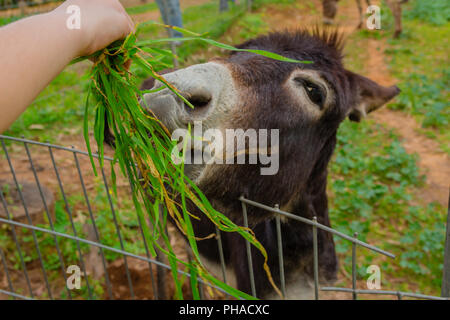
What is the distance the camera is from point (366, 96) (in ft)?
7.97

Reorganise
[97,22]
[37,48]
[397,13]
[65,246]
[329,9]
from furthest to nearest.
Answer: [329,9]
[397,13]
[65,246]
[97,22]
[37,48]

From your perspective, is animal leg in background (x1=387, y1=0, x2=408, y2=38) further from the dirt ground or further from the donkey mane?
the donkey mane

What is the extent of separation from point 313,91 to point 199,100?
727 millimetres

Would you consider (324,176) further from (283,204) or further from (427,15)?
(427,15)

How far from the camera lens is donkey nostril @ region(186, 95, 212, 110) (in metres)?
1.48

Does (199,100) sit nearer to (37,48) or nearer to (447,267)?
(37,48)

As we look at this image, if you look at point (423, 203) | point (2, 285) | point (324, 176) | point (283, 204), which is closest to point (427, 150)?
point (423, 203)

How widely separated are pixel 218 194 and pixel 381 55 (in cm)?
766

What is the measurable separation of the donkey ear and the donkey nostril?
1.20 meters

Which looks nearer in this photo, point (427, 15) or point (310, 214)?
point (310, 214)

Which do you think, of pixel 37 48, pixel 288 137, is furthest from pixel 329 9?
pixel 37 48

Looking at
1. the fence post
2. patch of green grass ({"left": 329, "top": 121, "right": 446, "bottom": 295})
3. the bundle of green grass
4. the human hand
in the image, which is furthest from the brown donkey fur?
patch of green grass ({"left": 329, "top": 121, "right": 446, "bottom": 295})

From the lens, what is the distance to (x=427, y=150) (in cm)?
488

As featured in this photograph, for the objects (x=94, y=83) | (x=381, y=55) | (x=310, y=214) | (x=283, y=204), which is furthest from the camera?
(x=381, y=55)
